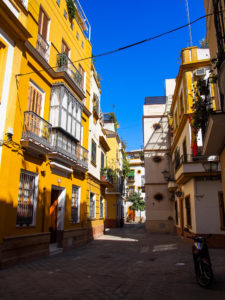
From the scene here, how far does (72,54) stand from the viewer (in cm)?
1383

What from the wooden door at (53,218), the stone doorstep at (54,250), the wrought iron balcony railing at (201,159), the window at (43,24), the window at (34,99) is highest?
the window at (43,24)

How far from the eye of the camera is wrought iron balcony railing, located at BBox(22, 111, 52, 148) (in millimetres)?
9000

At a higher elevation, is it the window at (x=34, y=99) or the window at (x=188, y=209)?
the window at (x=34, y=99)

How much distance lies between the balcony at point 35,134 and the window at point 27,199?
0.92 meters

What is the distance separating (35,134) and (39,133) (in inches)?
15.6

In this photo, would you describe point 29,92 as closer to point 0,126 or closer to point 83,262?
point 0,126

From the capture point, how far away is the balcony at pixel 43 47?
1045cm

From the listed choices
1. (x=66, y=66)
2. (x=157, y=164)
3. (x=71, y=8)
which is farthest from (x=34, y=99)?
(x=157, y=164)

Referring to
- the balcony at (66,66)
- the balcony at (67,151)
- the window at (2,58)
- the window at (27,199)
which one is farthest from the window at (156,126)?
the window at (2,58)

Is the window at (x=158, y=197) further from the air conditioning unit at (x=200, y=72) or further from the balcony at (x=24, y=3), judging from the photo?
the balcony at (x=24, y=3)

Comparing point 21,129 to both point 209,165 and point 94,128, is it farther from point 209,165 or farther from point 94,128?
point 94,128

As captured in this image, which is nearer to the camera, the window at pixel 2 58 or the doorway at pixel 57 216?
the window at pixel 2 58

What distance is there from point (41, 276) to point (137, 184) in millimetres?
47588

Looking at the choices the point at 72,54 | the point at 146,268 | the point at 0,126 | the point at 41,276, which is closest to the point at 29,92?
the point at 0,126
